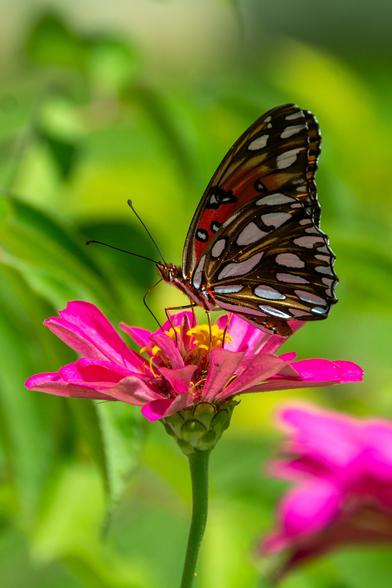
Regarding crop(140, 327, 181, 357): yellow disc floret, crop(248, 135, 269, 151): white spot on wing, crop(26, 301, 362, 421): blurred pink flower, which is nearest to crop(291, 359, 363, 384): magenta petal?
crop(26, 301, 362, 421): blurred pink flower

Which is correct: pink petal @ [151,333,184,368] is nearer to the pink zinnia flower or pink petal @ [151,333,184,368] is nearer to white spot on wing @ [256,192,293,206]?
the pink zinnia flower

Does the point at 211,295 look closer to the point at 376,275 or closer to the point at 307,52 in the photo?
the point at 376,275

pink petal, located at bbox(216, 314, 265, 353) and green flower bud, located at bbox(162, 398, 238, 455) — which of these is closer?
green flower bud, located at bbox(162, 398, 238, 455)

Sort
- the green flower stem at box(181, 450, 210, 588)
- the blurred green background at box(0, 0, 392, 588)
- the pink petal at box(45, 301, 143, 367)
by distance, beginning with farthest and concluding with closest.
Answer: the blurred green background at box(0, 0, 392, 588) < the pink petal at box(45, 301, 143, 367) < the green flower stem at box(181, 450, 210, 588)

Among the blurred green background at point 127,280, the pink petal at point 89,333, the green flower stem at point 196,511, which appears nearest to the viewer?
the green flower stem at point 196,511

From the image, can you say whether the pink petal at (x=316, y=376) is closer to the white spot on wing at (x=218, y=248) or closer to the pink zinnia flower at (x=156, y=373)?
the pink zinnia flower at (x=156, y=373)

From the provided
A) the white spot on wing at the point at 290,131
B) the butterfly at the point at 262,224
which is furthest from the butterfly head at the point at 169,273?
the white spot on wing at the point at 290,131
